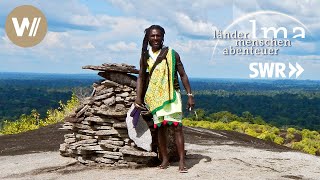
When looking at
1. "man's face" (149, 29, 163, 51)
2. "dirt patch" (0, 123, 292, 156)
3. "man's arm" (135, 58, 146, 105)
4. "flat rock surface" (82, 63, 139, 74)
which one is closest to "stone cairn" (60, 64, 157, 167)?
"flat rock surface" (82, 63, 139, 74)

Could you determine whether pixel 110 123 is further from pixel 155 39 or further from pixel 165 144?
pixel 155 39

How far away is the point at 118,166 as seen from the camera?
28.8ft

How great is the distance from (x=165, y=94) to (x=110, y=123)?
141 cm

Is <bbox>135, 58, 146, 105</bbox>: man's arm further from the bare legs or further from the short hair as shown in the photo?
the bare legs

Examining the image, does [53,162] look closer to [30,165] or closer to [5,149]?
[30,165]

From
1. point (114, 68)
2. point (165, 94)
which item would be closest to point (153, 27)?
point (165, 94)

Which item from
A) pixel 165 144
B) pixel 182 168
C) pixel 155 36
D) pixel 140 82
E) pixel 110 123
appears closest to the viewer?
pixel 155 36

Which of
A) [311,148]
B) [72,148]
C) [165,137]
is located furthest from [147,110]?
[311,148]

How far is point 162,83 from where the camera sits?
26.6 feet

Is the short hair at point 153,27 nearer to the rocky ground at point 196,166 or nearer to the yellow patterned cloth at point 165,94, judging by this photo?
the yellow patterned cloth at point 165,94

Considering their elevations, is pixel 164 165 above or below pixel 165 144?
below

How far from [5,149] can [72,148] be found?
412cm

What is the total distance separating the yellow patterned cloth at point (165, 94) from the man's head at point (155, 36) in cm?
14

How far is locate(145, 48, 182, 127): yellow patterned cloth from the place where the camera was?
807 cm
